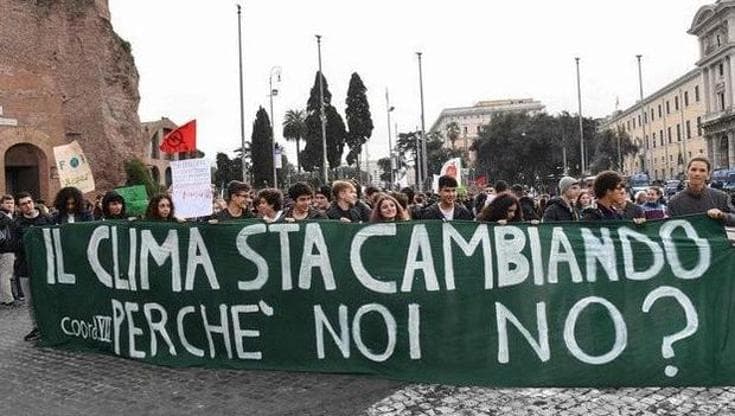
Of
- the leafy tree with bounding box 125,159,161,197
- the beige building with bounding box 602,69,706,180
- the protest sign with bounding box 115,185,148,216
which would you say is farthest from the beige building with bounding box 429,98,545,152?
the protest sign with bounding box 115,185,148,216

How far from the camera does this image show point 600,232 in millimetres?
4879

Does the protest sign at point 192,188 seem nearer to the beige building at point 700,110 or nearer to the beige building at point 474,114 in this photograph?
the beige building at point 700,110

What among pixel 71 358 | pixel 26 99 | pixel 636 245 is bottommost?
pixel 71 358

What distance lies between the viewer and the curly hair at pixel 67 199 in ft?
26.6

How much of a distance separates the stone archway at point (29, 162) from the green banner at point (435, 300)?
80.8 ft

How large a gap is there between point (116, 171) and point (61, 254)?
2732 centimetres

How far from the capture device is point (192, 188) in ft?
26.6

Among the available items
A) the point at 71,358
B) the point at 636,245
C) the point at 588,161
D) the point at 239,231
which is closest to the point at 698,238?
the point at 636,245

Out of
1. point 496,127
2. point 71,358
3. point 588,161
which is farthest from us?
point 588,161

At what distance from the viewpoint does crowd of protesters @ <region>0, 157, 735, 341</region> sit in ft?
18.8

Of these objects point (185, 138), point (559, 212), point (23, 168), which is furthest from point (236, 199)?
point (23, 168)

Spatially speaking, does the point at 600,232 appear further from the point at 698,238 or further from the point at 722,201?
the point at 722,201

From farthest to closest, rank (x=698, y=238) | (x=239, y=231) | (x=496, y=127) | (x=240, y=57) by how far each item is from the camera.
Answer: (x=496, y=127) → (x=240, y=57) → (x=239, y=231) → (x=698, y=238)

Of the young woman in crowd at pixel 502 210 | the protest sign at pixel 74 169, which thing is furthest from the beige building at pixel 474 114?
the young woman in crowd at pixel 502 210
